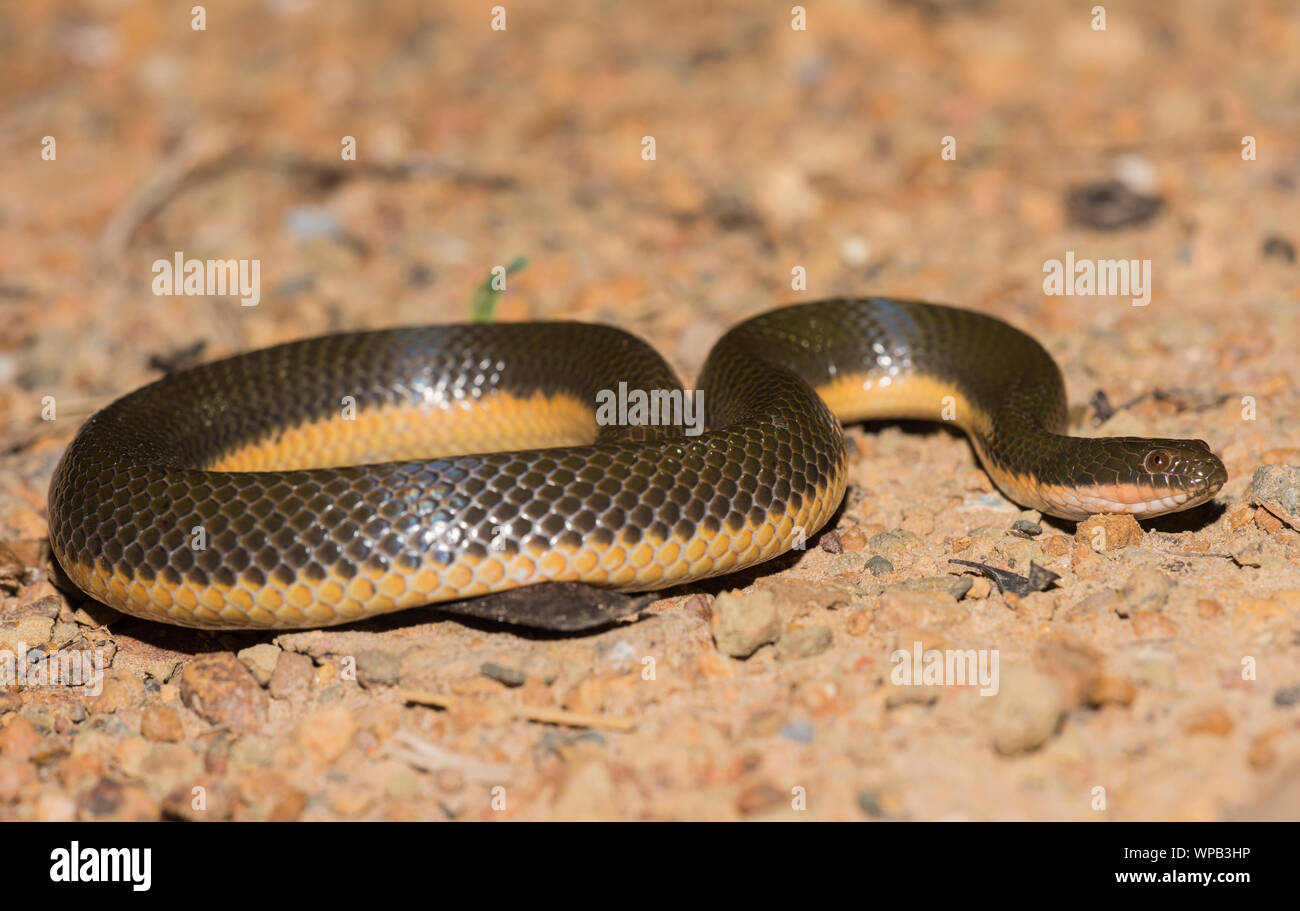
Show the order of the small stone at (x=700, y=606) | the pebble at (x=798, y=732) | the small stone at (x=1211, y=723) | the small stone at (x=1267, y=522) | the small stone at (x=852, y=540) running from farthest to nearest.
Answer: the small stone at (x=852, y=540) < the small stone at (x=1267, y=522) < the small stone at (x=700, y=606) < the pebble at (x=798, y=732) < the small stone at (x=1211, y=723)

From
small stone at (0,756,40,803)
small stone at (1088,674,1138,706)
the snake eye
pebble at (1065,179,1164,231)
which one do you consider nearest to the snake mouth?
the snake eye

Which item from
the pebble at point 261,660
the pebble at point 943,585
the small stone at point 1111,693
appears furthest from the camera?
the pebble at point 943,585

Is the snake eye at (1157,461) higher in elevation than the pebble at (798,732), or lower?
higher

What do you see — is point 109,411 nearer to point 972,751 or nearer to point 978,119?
point 972,751

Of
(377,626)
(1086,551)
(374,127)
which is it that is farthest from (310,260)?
(1086,551)

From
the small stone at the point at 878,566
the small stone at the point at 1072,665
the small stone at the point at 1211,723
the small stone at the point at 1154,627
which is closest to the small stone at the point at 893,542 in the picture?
the small stone at the point at 878,566

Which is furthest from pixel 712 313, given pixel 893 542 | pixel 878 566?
pixel 878 566

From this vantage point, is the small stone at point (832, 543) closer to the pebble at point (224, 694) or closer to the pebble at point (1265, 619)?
the pebble at point (1265, 619)

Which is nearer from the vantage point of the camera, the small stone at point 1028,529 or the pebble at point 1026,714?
the pebble at point 1026,714
